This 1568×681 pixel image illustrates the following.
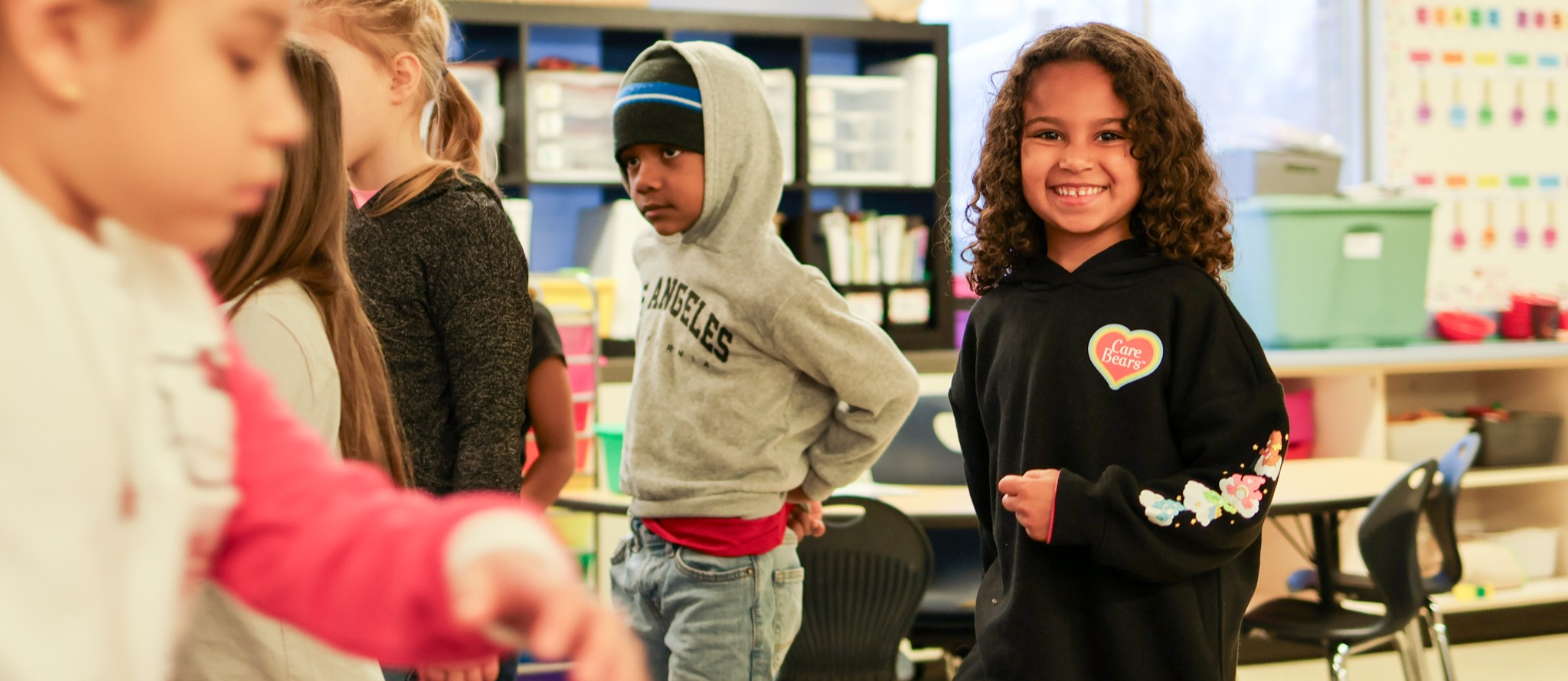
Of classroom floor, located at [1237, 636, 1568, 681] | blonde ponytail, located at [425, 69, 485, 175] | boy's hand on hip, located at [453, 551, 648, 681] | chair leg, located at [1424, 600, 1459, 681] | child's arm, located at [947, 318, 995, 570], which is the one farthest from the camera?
classroom floor, located at [1237, 636, 1568, 681]

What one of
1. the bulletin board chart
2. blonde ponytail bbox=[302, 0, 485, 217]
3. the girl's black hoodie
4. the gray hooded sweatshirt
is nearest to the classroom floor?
the bulletin board chart

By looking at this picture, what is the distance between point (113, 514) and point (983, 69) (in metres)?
4.95

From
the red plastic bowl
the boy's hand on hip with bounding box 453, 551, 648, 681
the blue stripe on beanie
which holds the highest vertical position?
the blue stripe on beanie

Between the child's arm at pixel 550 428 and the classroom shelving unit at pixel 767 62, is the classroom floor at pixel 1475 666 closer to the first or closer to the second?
the classroom shelving unit at pixel 767 62

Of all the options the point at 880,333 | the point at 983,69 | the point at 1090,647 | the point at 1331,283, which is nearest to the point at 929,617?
the point at 880,333

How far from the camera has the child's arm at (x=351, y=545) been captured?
16.8 inches

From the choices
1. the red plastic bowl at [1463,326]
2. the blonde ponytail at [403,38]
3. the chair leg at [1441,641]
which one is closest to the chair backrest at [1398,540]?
the chair leg at [1441,641]

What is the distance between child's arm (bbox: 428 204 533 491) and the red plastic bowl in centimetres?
468

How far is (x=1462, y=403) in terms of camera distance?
479 centimetres

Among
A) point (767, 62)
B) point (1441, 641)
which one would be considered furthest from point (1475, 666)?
point (767, 62)

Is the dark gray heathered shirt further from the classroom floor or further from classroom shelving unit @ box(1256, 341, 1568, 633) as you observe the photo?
the classroom floor

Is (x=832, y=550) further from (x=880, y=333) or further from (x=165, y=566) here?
(x=165, y=566)

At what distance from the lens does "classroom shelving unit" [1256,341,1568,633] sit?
417 centimetres

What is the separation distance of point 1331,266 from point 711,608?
11.2 feet
